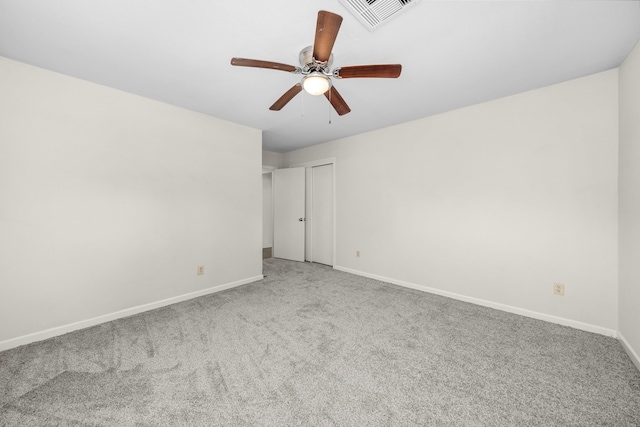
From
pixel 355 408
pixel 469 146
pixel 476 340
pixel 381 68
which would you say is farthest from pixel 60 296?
pixel 469 146

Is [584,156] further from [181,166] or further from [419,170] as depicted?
[181,166]

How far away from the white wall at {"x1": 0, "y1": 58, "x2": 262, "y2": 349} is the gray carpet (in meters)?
0.36

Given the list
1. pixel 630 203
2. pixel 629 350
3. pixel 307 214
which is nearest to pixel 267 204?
pixel 307 214

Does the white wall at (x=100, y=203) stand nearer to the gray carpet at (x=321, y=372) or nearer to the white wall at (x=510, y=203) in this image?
the gray carpet at (x=321, y=372)

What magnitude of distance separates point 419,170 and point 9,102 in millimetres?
4099

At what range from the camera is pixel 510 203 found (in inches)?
105

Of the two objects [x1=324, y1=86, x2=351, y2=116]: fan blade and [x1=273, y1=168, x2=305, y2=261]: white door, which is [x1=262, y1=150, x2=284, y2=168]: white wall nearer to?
[x1=273, y1=168, x2=305, y2=261]: white door

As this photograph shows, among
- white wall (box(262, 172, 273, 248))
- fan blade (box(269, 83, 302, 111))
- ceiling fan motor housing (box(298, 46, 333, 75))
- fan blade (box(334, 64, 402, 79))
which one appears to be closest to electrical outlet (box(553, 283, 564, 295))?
fan blade (box(334, 64, 402, 79))

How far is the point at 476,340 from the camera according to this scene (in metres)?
2.11

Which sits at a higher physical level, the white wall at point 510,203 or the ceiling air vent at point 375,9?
the ceiling air vent at point 375,9

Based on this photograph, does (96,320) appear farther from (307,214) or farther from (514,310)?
(514,310)

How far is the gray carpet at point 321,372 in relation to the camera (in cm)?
136

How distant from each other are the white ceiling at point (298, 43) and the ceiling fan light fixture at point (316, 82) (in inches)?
12.6

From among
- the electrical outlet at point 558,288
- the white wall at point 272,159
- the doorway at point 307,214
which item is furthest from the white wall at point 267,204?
the electrical outlet at point 558,288
